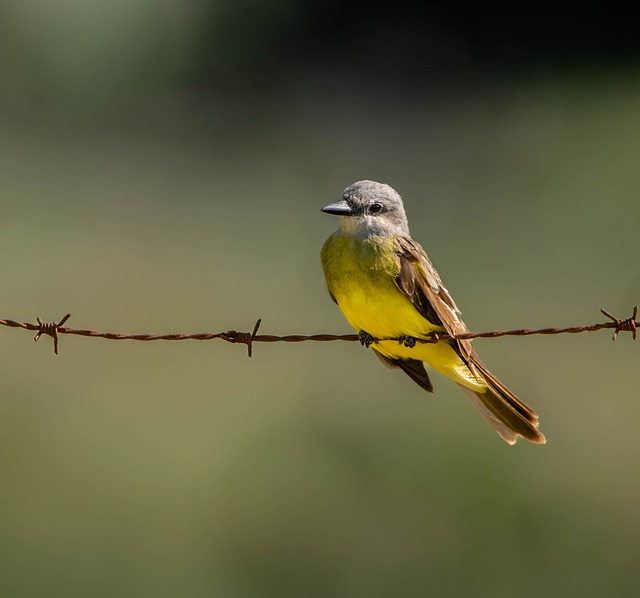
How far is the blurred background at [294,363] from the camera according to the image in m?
9.52

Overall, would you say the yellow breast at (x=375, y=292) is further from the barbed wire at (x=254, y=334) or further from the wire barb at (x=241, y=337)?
the wire barb at (x=241, y=337)

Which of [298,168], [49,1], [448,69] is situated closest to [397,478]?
[298,168]

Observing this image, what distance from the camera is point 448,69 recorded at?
25.1 m

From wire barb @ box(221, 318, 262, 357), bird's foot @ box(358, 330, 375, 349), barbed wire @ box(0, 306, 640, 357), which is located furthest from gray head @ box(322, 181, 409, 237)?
wire barb @ box(221, 318, 262, 357)

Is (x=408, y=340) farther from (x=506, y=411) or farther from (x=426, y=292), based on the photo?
(x=506, y=411)

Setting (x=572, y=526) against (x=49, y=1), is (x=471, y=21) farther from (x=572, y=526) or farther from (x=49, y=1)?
(x=572, y=526)

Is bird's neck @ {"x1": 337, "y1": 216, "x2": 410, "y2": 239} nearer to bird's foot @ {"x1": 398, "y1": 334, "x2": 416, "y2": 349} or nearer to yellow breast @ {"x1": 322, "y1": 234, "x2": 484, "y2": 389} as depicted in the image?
yellow breast @ {"x1": 322, "y1": 234, "x2": 484, "y2": 389}

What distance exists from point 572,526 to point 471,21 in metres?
19.4

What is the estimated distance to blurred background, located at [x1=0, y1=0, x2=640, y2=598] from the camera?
9.52m

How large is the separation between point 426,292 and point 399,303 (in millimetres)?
123

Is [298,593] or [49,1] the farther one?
[49,1]

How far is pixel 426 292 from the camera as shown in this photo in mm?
5277

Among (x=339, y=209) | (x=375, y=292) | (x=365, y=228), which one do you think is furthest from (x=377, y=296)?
(x=339, y=209)

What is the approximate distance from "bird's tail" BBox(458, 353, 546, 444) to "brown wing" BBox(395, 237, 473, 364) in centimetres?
13
